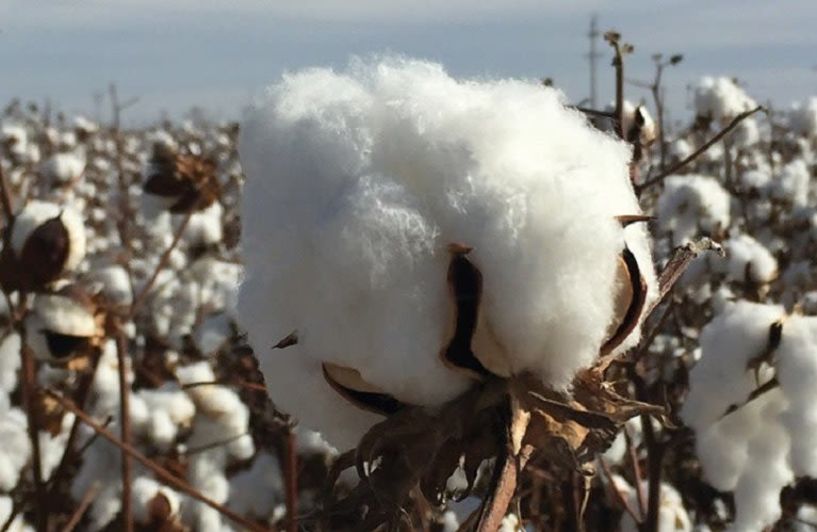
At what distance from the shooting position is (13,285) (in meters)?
1.98

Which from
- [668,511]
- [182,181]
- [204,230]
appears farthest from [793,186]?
[182,181]

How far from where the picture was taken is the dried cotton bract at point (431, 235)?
0.78 meters

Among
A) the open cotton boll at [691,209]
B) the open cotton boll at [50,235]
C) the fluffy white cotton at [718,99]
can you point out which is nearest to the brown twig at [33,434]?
the open cotton boll at [50,235]

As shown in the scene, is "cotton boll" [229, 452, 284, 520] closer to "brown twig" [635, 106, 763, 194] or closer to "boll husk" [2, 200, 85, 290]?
"boll husk" [2, 200, 85, 290]

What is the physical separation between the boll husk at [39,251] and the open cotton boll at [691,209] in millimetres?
3088

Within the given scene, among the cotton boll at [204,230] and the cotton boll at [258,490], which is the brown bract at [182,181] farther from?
the cotton boll at [204,230]

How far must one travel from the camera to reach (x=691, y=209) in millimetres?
4848

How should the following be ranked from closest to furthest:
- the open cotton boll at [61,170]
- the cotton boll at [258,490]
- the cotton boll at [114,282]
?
the cotton boll at [258,490] → the cotton boll at [114,282] → the open cotton boll at [61,170]

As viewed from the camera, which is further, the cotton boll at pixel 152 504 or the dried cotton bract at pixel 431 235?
the cotton boll at pixel 152 504

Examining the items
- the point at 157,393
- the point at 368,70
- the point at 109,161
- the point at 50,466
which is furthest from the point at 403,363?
the point at 109,161

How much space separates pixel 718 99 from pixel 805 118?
2.54 meters

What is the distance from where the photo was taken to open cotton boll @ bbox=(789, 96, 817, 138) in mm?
7738

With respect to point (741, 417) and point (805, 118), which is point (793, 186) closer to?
point (805, 118)

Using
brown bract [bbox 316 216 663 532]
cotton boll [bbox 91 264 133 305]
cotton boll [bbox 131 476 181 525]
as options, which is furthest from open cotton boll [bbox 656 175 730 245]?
brown bract [bbox 316 216 663 532]
